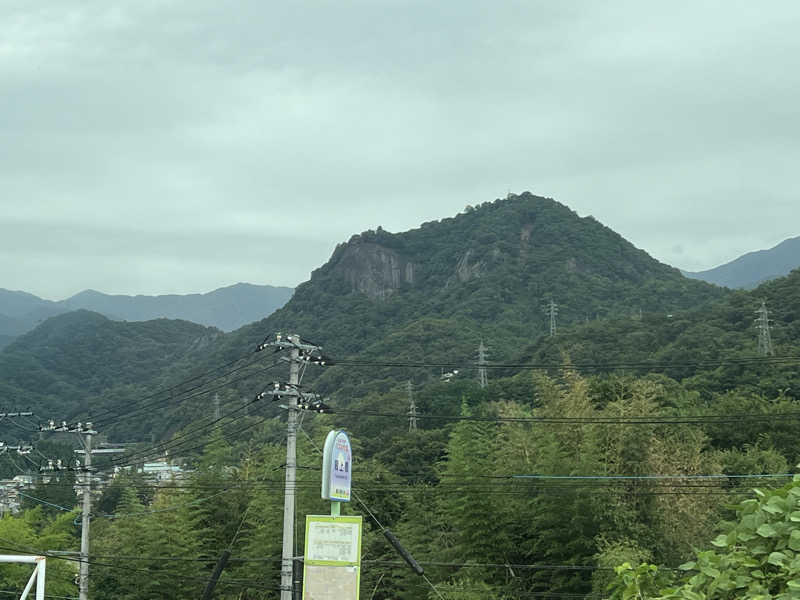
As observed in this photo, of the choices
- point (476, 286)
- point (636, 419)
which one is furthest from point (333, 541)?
point (476, 286)

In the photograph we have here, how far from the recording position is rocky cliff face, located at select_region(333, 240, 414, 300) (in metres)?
128

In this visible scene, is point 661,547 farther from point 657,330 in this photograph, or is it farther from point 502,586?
point 657,330

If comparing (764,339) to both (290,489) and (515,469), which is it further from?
(290,489)

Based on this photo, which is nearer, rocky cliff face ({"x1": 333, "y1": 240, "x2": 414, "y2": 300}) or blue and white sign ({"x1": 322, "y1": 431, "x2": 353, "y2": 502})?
blue and white sign ({"x1": 322, "y1": 431, "x2": 353, "y2": 502})

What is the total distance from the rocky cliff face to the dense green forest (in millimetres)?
26581

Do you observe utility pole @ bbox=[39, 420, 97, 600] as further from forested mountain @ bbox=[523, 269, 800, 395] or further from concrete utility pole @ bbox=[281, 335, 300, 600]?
forested mountain @ bbox=[523, 269, 800, 395]

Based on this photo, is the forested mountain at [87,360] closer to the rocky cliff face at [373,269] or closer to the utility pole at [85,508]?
the rocky cliff face at [373,269]

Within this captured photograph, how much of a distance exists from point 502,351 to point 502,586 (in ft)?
183

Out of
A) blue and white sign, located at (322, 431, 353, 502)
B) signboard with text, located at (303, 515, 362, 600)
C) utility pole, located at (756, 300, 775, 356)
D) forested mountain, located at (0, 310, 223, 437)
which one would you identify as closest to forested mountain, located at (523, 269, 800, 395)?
utility pole, located at (756, 300, 775, 356)

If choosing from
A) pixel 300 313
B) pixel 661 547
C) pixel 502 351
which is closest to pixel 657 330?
pixel 502 351

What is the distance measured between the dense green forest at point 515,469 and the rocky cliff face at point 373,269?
2658 centimetres

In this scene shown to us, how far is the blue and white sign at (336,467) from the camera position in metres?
16.8

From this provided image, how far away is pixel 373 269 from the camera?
13038 cm

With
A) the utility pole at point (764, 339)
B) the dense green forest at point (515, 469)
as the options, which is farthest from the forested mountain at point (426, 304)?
the utility pole at point (764, 339)
